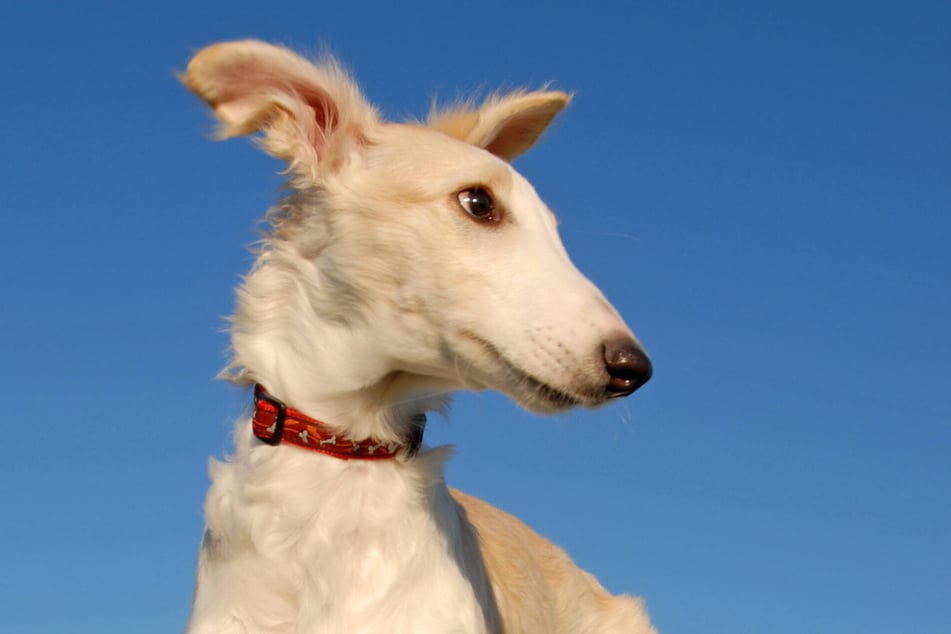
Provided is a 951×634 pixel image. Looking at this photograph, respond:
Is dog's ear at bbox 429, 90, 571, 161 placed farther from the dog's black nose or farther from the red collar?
the dog's black nose

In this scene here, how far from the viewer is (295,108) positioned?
273 inches

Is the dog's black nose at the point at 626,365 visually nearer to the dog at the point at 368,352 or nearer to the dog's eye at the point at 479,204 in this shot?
the dog at the point at 368,352

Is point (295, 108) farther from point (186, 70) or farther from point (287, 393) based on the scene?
point (287, 393)

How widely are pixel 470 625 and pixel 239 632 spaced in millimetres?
1230

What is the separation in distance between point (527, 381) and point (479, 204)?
3.36ft

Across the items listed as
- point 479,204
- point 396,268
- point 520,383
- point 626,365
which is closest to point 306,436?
point 396,268

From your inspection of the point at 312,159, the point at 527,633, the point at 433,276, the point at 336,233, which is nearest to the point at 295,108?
the point at 312,159

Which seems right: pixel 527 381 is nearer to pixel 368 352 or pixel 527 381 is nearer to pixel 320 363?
pixel 368 352

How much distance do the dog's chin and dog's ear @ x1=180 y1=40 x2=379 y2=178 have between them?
4.97ft

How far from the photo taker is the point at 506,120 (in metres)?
7.91

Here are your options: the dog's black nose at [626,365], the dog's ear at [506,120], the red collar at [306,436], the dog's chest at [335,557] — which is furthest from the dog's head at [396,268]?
the dog's ear at [506,120]

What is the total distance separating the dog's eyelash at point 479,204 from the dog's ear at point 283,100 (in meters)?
0.87

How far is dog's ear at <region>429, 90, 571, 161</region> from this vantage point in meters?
7.82

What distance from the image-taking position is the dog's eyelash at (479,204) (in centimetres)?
643
